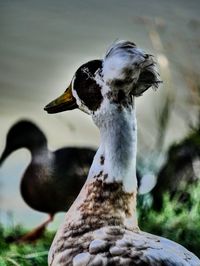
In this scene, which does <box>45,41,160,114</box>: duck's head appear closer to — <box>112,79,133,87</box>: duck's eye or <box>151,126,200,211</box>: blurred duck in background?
<box>112,79,133,87</box>: duck's eye

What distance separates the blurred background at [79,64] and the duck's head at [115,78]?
0.53 metres

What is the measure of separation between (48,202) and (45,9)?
19.7 inches

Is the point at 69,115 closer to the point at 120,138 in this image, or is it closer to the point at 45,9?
the point at 45,9

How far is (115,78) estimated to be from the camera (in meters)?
1.71

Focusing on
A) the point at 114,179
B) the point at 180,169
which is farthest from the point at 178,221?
the point at 114,179

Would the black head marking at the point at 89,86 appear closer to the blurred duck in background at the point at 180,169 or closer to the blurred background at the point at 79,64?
the blurred background at the point at 79,64

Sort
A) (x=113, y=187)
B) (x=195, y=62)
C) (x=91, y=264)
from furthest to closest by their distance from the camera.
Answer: (x=195, y=62)
(x=113, y=187)
(x=91, y=264)

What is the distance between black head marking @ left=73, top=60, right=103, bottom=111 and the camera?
1.76 m

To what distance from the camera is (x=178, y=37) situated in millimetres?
2445

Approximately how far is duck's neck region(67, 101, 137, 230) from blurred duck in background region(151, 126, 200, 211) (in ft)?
2.11

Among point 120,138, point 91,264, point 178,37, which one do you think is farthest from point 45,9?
point 91,264

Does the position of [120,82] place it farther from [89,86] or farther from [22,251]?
[22,251]

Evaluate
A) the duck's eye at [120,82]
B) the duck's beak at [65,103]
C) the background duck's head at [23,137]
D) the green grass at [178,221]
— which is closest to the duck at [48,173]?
the background duck's head at [23,137]

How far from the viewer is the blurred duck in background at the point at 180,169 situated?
7.87ft
